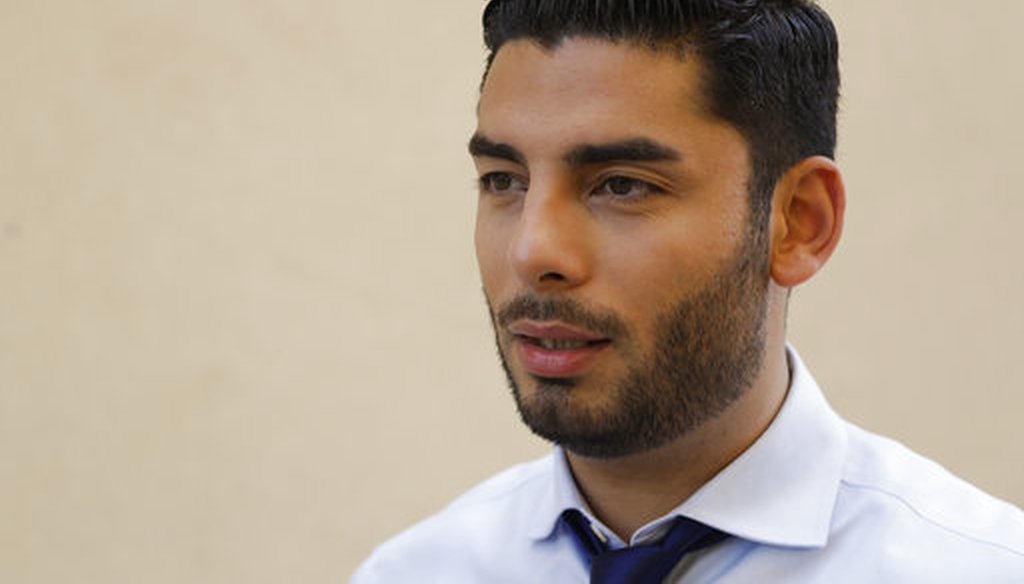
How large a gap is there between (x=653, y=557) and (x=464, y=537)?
1.17ft

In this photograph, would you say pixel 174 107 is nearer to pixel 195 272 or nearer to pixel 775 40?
pixel 195 272

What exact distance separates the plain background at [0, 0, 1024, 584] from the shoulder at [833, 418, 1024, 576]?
125cm

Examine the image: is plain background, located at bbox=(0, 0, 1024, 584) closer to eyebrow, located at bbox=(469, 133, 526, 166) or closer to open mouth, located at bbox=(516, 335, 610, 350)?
eyebrow, located at bbox=(469, 133, 526, 166)

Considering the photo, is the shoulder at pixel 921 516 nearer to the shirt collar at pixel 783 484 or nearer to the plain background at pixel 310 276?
the shirt collar at pixel 783 484

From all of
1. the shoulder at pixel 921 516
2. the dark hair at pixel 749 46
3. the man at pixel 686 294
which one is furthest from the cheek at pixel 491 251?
the shoulder at pixel 921 516

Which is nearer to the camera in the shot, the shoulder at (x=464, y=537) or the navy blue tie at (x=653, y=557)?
the navy blue tie at (x=653, y=557)

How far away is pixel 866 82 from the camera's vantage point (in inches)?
112

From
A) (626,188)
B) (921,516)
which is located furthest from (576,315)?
(921,516)

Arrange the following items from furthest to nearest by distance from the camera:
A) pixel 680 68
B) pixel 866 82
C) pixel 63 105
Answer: pixel 866 82, pixel 63 105, pixel 680 68

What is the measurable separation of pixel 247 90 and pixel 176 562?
898mm

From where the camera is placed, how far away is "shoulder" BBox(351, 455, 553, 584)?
71.2 inches

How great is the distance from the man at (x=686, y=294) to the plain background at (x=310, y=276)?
1130mm

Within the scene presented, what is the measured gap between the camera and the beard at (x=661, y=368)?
1495 millimetres

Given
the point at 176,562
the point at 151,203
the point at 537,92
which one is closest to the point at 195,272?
the point at 151,203
